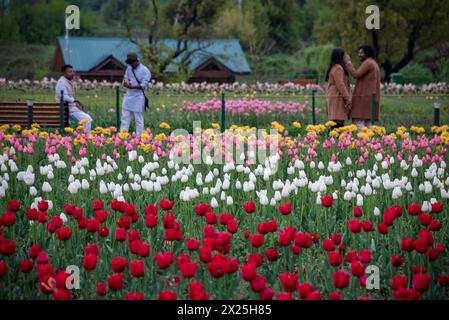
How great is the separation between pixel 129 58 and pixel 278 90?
10.7 m

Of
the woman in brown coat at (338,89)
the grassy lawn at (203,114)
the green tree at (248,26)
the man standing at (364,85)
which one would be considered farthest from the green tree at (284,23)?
the woman in brown coat at (338,89)

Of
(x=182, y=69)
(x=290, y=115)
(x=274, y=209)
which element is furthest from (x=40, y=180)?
(x=182, y=69)

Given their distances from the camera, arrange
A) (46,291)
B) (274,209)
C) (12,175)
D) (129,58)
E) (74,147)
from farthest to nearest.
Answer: (129,58), (74,147), (12,175), (274,209), (46,291)

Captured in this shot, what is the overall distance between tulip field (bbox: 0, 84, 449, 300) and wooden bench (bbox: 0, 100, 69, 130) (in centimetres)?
407

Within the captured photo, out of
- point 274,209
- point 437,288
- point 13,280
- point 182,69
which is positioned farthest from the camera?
point 182,69

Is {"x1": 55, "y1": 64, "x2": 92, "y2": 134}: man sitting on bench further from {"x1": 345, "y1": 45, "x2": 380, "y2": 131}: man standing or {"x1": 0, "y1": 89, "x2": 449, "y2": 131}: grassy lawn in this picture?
{"x1": 345, "y1": 45, "x2": 380, "y2": 131}: man standing

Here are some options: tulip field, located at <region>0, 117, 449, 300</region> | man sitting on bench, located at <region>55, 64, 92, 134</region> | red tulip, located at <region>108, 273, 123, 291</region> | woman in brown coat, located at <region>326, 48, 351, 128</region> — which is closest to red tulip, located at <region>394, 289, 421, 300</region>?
tulip field, located at <region>0, 117, 449, 300</region>

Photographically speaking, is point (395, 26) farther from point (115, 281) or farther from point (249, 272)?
point (115, 281)

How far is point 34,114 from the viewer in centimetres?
1312

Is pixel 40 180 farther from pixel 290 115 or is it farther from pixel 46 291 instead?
pixel 290 115

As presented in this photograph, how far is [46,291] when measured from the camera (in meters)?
3.38

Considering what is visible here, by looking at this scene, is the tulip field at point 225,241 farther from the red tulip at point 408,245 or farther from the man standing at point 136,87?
the man standing at point 136,87

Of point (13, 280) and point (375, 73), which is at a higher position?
point (375, 73)

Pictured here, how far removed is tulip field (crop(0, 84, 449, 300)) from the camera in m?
3.61
